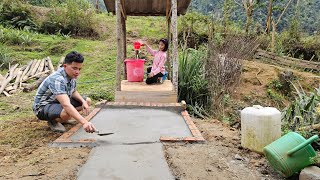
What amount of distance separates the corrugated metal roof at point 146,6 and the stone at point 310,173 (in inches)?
210

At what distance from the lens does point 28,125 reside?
4863 mm

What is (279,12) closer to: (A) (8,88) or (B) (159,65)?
(B) (159,65)

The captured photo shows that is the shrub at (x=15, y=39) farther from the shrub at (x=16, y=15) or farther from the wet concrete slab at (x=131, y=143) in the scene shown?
the wet concrete slab at (x=131, y=143)

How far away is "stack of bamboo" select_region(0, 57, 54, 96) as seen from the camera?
8.10 meters

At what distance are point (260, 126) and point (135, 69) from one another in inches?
154

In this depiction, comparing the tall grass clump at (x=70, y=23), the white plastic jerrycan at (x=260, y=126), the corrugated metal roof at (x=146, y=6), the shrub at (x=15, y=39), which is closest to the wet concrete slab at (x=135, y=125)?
the white plastic jerrycan at (x=260, y=126)

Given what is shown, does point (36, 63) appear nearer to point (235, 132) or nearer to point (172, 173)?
point (235, 132)

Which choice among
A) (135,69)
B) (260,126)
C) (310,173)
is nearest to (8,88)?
(135,69)

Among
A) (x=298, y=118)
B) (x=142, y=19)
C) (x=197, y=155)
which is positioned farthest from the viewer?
(x=142, y=19)

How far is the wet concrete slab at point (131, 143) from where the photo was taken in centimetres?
302

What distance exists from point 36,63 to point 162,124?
260 inches

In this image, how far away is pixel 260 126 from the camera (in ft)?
12.0

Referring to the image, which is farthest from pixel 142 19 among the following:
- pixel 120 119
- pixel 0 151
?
pixel 0 151

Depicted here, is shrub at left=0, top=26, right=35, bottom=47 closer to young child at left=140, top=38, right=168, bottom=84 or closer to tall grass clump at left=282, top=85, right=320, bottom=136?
young child at left=140, top=38, right=168, bottom=84
